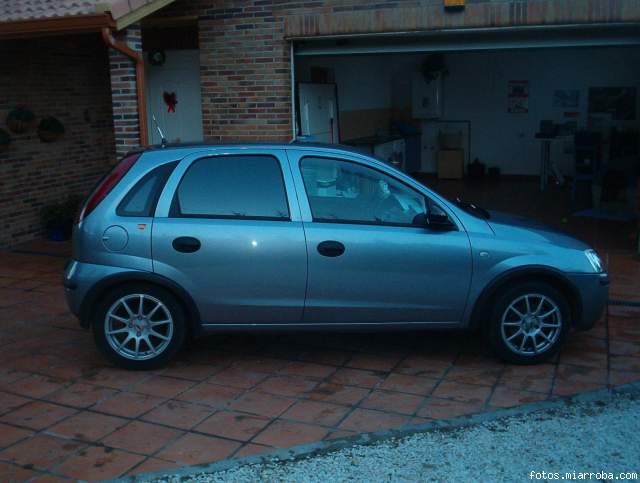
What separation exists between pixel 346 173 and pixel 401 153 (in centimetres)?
1019

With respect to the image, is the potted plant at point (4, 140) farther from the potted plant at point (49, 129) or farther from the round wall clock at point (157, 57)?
Answer: the round wall clock at point (157, 57)

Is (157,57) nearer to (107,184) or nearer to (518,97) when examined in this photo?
(107,184)

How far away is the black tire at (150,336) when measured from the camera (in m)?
5.57

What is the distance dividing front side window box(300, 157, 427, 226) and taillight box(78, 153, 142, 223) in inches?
52.3

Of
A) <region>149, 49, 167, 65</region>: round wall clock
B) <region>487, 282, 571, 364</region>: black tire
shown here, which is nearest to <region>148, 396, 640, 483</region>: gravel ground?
<region>487, 282, 571, 364</region>: black tire

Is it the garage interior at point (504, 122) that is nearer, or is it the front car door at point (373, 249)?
the front car door at point (373, 249)

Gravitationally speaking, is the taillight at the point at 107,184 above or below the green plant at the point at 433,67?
below

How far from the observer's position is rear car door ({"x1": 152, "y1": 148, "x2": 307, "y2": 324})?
215 inches

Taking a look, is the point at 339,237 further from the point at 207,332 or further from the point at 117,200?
the point at 117,200

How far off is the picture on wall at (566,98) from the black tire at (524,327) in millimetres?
11510

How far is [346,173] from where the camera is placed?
5.69 m

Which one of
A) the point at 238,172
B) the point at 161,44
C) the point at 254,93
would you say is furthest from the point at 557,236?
the point at 161,44

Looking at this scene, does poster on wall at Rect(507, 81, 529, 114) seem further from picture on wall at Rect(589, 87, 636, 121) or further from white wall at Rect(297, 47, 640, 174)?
picture on wall at Rect(589, 87, 636, 121)

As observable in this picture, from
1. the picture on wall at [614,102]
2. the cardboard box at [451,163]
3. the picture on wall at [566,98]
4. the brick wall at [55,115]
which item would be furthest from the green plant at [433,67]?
the brick wall at [55,115]
